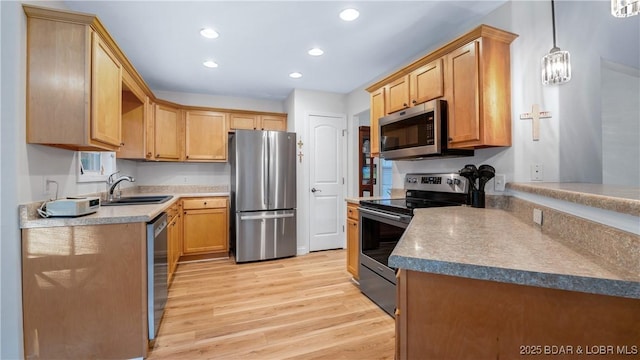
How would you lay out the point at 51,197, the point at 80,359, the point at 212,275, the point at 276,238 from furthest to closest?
the point at 276,238
the point at 212,275
the point at 51,197
the point at 80,359

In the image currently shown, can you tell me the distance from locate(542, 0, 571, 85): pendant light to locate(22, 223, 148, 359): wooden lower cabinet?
2768 mm

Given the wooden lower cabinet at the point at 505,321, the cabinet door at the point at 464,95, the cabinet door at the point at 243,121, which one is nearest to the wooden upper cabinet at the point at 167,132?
the cabinet door at the point at 243,121

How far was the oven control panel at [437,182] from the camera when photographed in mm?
2287

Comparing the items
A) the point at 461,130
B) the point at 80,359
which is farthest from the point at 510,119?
the point at 80,359

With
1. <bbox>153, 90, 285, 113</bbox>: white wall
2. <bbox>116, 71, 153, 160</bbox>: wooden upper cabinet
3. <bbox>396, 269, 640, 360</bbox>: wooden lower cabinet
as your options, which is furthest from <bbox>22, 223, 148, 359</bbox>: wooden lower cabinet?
<bbox>153, 90, 285, 113</bbox>: white wall

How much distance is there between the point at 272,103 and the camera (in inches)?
183

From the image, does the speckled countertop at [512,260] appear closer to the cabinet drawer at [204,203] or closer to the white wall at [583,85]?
the white wall at [583,85]

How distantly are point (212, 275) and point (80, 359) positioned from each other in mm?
1575

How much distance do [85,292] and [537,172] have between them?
10.0ft

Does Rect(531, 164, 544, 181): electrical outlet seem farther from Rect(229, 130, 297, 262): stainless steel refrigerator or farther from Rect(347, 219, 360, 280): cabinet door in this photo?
Rect(229, 130, 297, 262): stainless steel refrigerator

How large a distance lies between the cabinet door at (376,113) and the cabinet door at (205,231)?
2.25 m

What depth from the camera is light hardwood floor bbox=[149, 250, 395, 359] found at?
5.92 feet

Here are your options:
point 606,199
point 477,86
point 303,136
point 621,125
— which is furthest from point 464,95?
point 303,136

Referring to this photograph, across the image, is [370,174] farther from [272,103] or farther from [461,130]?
[461,130]
